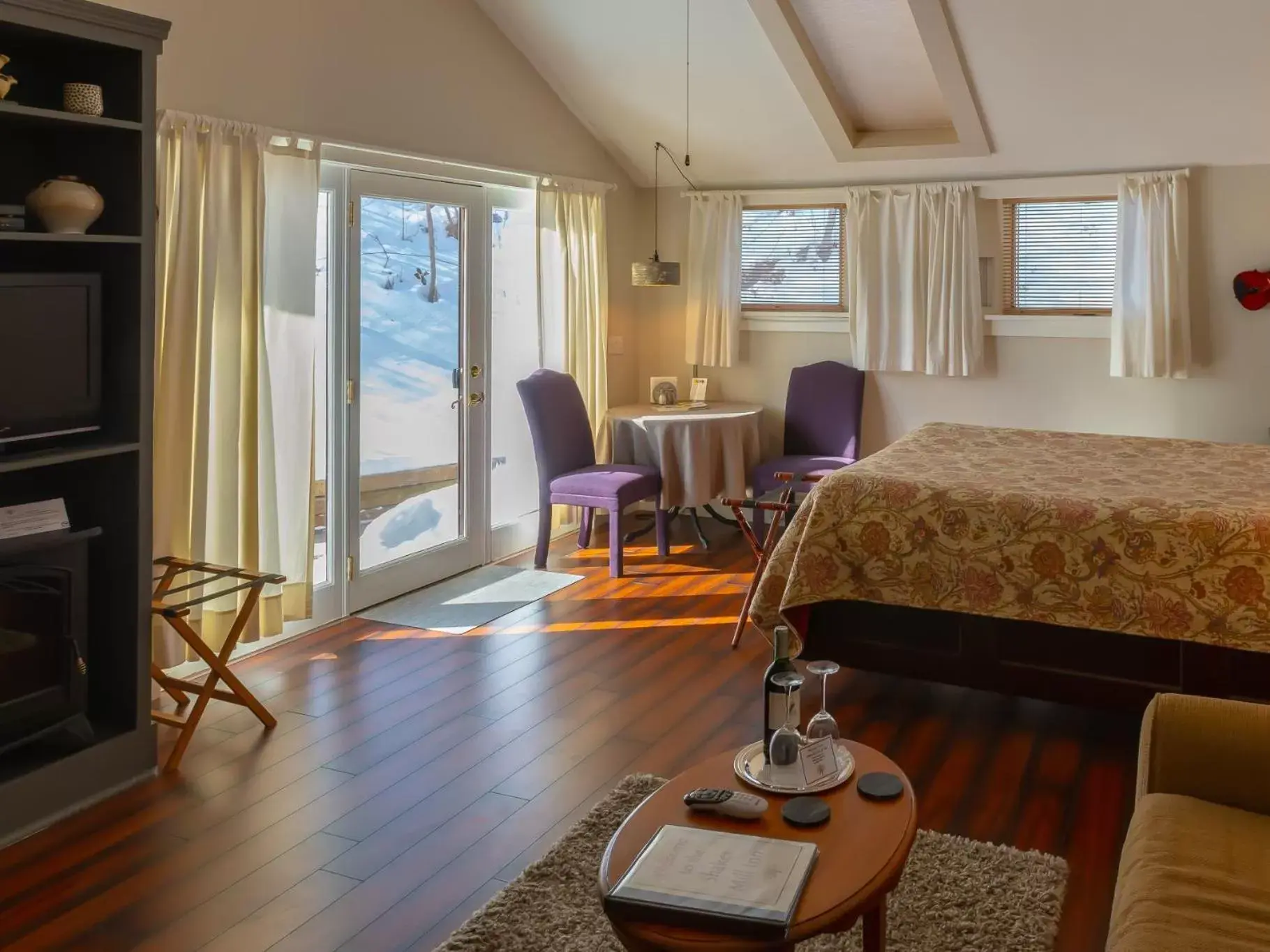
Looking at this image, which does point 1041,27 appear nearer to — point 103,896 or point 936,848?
point 936,848

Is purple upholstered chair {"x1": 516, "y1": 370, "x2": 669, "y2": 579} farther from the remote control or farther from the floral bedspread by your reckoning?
the remote control

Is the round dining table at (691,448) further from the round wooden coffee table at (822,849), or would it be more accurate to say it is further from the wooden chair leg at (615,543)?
the round wooden coffee table at (822,849)

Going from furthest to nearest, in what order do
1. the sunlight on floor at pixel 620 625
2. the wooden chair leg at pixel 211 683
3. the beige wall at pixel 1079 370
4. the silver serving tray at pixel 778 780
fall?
1. the beige wall at pixel 1079 370
2. the sunlight on floor at pixel 620 625
3. the wooden chair leg at pixel 211 683
4. the silver serving tray at pixel 778 780

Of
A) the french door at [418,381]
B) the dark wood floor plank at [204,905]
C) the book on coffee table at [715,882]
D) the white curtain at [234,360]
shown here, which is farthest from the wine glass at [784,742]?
the french door at [418,381]

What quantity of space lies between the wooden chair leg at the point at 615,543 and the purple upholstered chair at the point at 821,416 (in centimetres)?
97

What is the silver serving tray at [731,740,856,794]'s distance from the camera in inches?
93.4

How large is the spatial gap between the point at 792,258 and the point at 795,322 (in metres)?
0.39

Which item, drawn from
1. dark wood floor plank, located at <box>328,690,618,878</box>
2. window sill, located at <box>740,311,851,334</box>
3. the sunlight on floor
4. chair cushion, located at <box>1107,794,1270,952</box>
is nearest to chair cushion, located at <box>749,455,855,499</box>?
window sill, located at <box>740,311,851,334</box>

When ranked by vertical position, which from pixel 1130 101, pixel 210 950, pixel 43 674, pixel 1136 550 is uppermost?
pixel 1130 101

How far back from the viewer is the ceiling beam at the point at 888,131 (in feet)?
17.3

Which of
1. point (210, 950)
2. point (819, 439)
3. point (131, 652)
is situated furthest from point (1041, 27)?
point (210, 950)

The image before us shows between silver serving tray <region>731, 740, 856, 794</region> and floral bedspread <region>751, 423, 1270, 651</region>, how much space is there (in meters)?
1.36

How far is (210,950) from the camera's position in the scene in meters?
2.58

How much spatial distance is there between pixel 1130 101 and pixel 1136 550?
2.90 m
